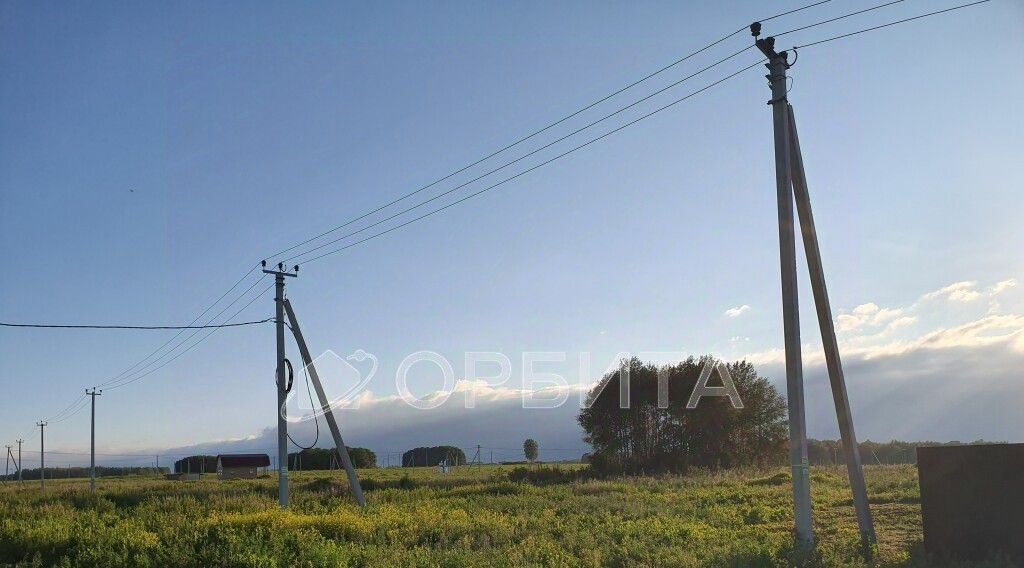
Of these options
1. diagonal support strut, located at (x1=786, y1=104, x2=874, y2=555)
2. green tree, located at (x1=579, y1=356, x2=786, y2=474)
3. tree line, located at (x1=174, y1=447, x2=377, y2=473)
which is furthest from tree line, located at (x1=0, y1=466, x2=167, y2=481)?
diagonal support strut, located at (x1=786, y1=104, x2=874, y2=555)

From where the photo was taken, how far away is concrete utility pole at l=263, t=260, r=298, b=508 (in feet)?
84.5

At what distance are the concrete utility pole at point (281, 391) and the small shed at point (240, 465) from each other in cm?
5064

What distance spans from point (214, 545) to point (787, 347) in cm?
1052

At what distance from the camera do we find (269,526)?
17516 mm

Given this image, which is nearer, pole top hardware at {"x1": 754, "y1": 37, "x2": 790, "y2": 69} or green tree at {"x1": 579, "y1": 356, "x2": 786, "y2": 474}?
pole top hardware at {"x1": 754, "y1": 37, "x2": 790, "y2": 69}

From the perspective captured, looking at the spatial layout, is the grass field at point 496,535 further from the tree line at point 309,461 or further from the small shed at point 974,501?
the tree line at point 309,461

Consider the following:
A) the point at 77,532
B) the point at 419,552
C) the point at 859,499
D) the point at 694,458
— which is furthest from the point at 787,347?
the point at 694,458

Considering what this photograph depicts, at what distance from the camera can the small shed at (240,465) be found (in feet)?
246

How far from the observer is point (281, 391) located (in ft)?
87.0

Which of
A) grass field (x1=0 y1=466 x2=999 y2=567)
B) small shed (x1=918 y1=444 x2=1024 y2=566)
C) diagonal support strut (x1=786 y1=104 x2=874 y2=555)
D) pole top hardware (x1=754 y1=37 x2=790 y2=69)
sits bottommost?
grass field (x1=0 y1=466 x2=999 y2=567)

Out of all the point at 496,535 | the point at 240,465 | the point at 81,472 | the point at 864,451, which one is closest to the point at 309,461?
the point at 240,465

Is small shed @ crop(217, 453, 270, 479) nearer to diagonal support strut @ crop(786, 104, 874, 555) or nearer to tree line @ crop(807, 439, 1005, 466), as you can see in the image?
tree line @ crop(807, 439, 1005, 466)

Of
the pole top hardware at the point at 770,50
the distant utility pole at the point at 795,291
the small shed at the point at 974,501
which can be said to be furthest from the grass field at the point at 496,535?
the pole top hardware at the point at 770,50

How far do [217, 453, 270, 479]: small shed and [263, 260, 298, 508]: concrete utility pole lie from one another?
50637mm
